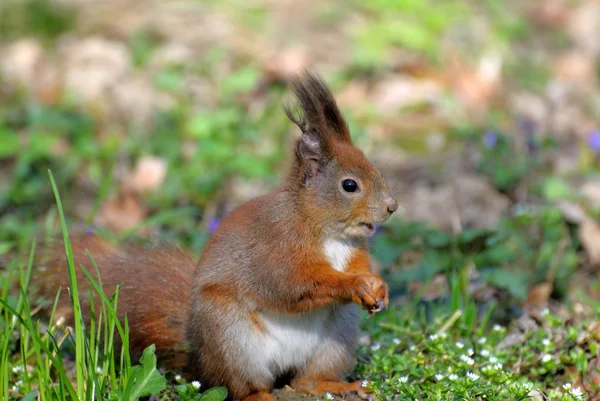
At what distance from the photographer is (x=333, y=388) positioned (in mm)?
2434

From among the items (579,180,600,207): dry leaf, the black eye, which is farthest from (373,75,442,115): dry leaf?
the black eye

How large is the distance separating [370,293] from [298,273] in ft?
0.65

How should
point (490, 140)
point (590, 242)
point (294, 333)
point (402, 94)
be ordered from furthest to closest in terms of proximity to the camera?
1. point (402, 94)
2. point (490, 140)
3. point (590, 242)
4. point (294, 333)

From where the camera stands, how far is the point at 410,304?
3131 mm

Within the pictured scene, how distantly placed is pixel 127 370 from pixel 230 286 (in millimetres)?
352

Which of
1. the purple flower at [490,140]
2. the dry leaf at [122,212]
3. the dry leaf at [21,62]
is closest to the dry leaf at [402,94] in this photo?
the purple flower at [490,140]

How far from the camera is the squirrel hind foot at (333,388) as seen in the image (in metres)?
2.41

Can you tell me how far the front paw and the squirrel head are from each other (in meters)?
0.19

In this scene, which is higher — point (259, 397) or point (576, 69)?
point (576, 69)

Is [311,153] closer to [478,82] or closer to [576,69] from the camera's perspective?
[478,82]

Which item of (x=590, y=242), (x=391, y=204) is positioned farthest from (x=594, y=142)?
(x=391, y=204)

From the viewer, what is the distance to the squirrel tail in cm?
257

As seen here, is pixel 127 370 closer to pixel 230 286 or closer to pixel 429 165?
pixel 230 286

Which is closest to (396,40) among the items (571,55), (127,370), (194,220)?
(571,55)
